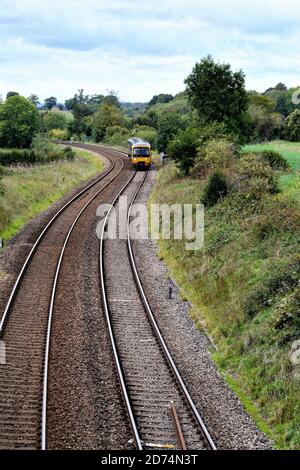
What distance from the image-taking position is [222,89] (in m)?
45.8

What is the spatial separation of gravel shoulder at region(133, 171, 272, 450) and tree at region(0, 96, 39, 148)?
72831 millimetres

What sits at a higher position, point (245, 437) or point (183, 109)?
point (183, 109)

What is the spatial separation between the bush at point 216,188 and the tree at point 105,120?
238ft

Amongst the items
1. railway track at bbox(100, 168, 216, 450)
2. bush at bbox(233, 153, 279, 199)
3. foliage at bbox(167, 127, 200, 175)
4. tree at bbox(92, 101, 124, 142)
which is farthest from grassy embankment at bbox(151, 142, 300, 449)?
tree at bbox(92, 101, 124, 142)

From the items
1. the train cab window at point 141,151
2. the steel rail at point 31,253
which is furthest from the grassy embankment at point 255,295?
the train cab window at point 141,151

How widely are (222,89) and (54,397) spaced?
3674cm

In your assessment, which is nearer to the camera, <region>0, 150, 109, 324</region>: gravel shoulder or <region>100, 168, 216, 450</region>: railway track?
<region>100, 168, 216, 450</region>: railway track

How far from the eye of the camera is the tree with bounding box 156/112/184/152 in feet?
183

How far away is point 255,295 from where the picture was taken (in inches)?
697

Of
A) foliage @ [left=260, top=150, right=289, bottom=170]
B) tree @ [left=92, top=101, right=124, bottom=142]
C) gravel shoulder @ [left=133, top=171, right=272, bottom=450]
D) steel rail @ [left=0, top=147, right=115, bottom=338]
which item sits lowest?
gravel shoulder @ [left=133, top=171, right=272, bottom=450]

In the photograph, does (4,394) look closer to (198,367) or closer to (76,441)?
(76,441)

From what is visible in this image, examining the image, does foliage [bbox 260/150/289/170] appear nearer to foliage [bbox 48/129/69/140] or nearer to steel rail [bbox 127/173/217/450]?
steel rail [bbox 127/173/217/450]
